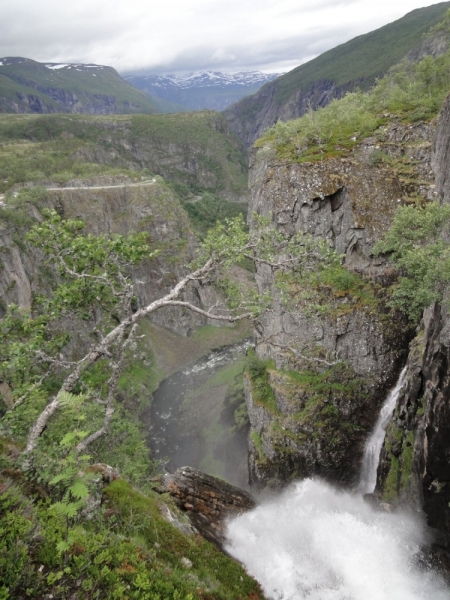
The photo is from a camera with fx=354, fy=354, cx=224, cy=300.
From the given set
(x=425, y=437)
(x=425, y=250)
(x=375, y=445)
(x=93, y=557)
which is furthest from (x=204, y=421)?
(x=93, y=557)

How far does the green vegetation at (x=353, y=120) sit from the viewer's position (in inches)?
1066

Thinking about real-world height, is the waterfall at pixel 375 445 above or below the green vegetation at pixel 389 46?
below

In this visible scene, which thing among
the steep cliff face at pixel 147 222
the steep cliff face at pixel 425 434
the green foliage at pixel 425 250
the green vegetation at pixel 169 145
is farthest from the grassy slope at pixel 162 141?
the steep cliff face at pixel 425 434

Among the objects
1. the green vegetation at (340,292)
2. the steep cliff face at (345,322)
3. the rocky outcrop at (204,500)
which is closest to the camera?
the rocky outcrop at (204,500)

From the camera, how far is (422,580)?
15430 millimetres

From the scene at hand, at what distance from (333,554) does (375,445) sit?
9190 millimetres

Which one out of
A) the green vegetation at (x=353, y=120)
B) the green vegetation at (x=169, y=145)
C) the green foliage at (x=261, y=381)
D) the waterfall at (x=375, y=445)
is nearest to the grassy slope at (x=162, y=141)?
the green vegetation at (x=169, y=145)

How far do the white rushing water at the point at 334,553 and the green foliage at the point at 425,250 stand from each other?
1115cm

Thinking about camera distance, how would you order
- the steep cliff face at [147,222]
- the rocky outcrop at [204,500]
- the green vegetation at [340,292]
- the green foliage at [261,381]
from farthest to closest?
the steep cliff face at [147,222] → the green foliage at [261,381] → the green vegetation at [340,292] → the rocky outcrop at [204,500]

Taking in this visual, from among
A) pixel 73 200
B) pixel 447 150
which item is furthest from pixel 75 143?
pixel 447 150

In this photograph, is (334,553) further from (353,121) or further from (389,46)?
(389,46)

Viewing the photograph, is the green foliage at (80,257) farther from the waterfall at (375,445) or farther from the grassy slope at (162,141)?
the grassy slope at (162,141)

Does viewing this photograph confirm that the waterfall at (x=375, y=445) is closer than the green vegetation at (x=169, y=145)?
Yes

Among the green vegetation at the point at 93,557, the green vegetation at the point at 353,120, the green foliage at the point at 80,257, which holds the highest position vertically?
the green vegetation at the point at 353,120
